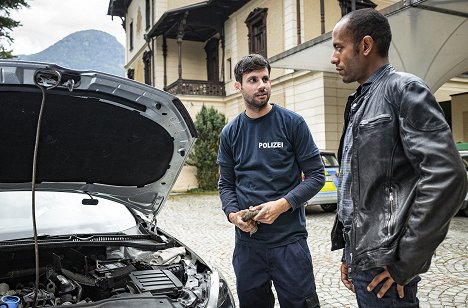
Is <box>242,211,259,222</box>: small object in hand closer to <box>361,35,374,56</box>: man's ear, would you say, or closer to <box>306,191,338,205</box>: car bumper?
<box>361,35,374,56</box>: man's ear

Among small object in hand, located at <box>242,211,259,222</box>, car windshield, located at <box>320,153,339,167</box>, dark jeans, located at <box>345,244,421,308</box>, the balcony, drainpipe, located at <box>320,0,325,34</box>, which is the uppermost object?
drainpipe, located at <box>320,0,325,34</box>

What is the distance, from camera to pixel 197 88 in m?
19.1

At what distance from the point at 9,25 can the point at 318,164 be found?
625 inches

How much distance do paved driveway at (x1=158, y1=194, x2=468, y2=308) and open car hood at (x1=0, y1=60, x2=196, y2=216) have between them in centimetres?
209

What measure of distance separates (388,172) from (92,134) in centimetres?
182

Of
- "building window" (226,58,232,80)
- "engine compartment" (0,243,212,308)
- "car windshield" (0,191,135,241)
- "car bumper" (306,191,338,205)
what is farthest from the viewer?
"building window" (226,58,232,80)

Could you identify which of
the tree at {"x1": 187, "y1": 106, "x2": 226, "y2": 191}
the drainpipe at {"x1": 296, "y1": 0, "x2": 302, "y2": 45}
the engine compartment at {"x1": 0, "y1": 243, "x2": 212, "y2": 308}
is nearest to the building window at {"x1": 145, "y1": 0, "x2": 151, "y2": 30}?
the tree at {"x1": 187, "y1": 106, "x2": 226, "y2": 191}

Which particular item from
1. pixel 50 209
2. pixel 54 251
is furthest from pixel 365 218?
pixel 50 209

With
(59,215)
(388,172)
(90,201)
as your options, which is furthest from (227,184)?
(388,172)

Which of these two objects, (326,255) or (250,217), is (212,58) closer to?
(326,255)

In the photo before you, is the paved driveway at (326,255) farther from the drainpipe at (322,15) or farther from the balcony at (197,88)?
the balcony at (197,88)

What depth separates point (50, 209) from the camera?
8.77ft

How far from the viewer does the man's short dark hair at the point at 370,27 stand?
1520mm

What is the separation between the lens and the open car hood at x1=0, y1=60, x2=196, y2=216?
79.8 inches
